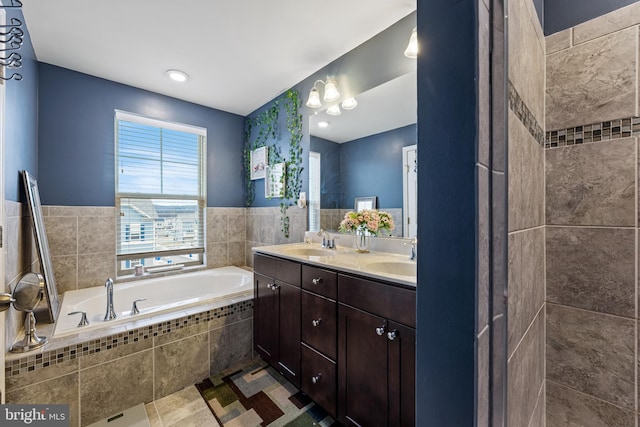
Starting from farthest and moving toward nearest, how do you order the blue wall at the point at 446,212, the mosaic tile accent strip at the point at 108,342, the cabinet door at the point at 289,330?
the cabinet door at the point at 289,330 → the mosaic tile accent strip at the point at 108,342 → the blue wall at the point at 446,212

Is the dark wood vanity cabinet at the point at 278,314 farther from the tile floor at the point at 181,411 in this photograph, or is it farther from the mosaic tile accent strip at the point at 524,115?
the mosaic tile accent strip at the point at 524,115

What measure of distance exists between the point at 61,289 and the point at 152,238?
784 mm

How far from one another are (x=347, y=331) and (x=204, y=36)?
2.18 m

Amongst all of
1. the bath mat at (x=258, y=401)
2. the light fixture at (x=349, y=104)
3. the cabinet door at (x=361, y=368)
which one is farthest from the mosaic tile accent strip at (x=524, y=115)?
the bath mat at (x=258, y=401)

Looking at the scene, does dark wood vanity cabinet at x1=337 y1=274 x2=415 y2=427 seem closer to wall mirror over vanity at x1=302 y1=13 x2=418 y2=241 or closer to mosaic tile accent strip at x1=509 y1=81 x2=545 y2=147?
wall mirror over vanity at x1=302 y1=13 x2=418 y2=241

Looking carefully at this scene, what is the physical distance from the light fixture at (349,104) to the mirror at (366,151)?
0.10ft

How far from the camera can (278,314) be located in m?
1.84

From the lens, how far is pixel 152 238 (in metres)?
2.76

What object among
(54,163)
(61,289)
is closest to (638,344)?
(61,289)

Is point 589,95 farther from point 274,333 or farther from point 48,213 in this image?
point 48,213

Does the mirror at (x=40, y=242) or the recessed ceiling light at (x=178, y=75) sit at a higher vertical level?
the recessed ceiling light at (x=178, y=75)

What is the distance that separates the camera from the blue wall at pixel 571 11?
3.20ft

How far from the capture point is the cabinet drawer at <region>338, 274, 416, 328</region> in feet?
3.60

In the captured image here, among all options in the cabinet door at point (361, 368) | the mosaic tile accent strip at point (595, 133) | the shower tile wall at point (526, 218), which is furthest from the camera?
the cabinet door at point (361, 368)
